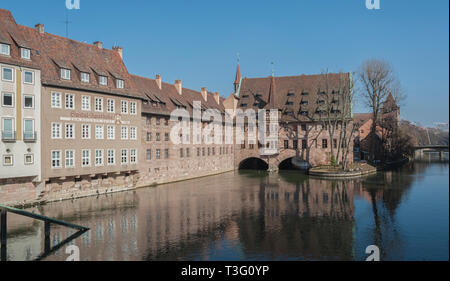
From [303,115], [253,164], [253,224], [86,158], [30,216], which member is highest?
[303,115]

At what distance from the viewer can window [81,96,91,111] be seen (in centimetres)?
3058

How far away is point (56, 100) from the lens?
28.7m

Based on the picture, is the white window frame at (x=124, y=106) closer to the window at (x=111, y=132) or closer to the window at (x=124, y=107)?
the window at (x=124, y=107)

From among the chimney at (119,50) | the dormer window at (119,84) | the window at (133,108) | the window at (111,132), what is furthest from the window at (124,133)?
the chimney at (119,50)

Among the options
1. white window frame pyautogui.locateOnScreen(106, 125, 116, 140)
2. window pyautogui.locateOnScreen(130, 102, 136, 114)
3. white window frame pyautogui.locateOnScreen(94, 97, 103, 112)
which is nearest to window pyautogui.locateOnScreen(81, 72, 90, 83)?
white window frame pyautogui.locateOnScreen(94, 97, 103, 112)

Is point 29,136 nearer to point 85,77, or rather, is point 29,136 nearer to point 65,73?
point 65,73

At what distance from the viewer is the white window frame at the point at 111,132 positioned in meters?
32.8

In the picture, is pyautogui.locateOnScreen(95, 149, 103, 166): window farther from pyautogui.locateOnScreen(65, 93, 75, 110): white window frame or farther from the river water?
pyautogui.locateOnScreen(65, 93, 75, 110): white window frame

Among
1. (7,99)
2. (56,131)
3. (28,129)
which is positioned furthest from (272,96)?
(7,99)

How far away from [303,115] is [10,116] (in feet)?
126

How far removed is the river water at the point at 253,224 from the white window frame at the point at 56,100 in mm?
7519

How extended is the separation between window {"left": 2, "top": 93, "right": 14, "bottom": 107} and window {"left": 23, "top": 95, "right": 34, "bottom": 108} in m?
0.98

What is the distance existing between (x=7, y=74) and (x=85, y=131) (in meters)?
7.30

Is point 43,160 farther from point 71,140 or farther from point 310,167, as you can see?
point 310,167
